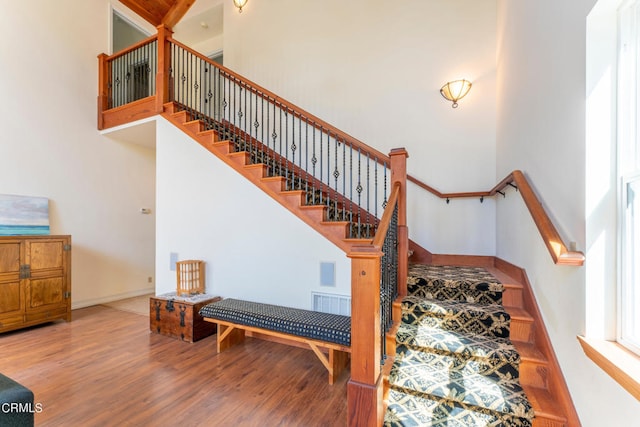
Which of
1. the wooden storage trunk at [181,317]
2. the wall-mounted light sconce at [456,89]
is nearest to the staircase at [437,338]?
the wall-mounted light sconce at [456,89]

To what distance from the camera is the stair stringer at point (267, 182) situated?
112 inches

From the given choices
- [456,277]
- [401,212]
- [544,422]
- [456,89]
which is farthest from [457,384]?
[456,89]

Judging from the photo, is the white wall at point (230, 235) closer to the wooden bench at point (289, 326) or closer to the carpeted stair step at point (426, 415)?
the wooden bench at point (289, 326)

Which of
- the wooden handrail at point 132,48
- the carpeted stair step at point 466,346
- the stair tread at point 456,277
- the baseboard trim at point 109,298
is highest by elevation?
the wooden handrail at point 132,48

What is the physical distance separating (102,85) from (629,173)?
248 inches

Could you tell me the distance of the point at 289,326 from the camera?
2.53 metres

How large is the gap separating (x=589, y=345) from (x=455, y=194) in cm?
Result: 239

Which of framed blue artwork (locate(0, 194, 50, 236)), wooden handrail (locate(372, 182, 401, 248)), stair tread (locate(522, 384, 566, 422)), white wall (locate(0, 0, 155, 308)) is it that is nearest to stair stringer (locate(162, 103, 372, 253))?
wooden handrail (locate(372, 182, 401, 248))

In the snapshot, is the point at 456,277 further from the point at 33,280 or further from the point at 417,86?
the point at 33,280

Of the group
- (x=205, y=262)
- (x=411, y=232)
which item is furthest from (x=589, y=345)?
(x=205, y=262)

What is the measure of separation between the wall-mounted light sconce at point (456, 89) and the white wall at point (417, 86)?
0.32ft

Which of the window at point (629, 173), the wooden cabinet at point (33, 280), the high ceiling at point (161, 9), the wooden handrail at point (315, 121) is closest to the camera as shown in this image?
the window at point (629, 173)

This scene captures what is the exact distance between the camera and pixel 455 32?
11.6 feet

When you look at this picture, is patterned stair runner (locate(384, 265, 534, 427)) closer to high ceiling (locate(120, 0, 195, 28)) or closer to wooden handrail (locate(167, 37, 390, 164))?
wooden handrail (locate(167, 37, 390, 164))
